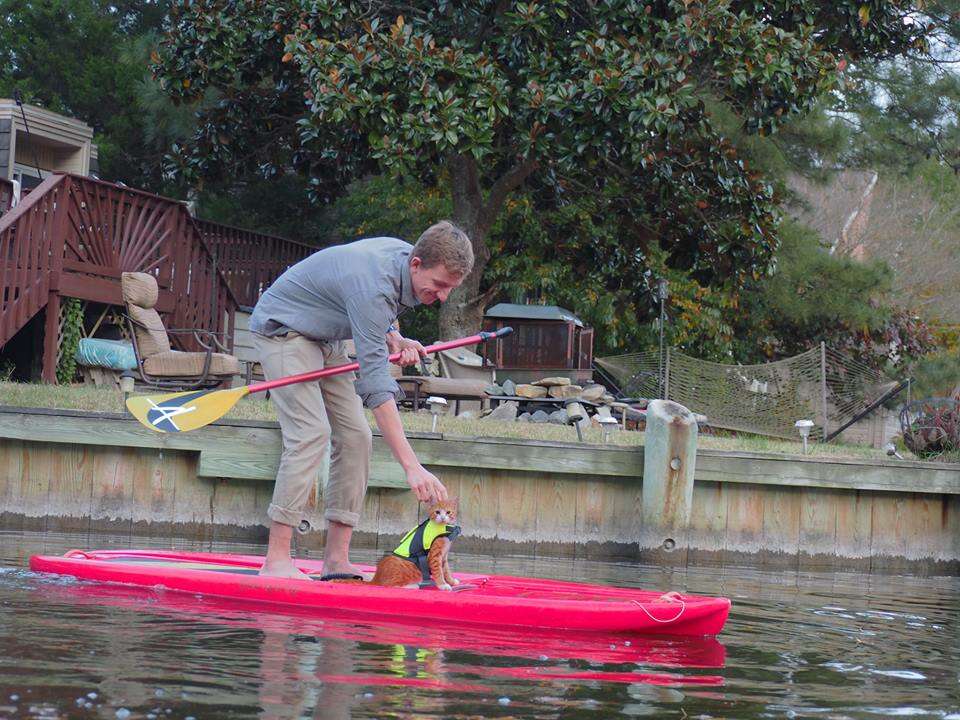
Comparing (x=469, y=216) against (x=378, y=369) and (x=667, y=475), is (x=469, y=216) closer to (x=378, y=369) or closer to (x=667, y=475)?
(x=667, y=475)

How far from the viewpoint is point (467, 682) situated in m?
4.18

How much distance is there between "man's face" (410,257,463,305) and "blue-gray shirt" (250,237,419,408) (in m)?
0.04

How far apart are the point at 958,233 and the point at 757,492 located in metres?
22.8

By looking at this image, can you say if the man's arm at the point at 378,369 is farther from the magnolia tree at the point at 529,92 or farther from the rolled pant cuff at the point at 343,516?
the magnolia tree at the point at 529,92

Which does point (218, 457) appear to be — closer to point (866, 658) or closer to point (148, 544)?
point (148, 544)

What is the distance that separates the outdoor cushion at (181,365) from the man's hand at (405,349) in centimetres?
507

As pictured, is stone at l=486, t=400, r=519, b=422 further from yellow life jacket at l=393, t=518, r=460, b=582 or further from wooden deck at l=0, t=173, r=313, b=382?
yellow life jacket at l=393, t=518, r=460, b=582

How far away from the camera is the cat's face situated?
209 inches

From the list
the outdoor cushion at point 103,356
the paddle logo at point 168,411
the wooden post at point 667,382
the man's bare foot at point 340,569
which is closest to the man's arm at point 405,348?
the man's bare foot at point 340,569

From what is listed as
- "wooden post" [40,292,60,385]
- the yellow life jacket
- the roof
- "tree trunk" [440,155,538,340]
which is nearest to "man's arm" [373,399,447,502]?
the yellow life jacket

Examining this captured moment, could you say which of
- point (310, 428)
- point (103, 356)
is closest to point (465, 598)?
point (310, 428)

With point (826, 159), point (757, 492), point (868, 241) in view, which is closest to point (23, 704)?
point (757, 492)

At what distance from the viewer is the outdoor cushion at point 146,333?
10922mm

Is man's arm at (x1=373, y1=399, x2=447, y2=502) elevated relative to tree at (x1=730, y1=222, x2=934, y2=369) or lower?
lower
